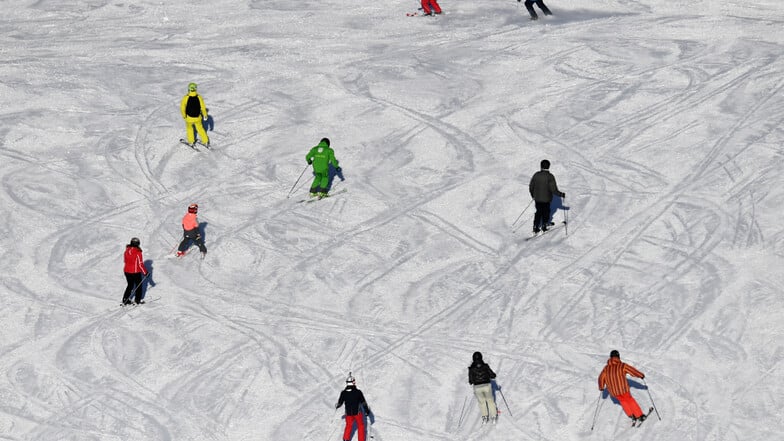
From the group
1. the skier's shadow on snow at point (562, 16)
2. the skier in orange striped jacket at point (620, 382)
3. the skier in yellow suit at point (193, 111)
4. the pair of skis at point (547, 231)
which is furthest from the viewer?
the skier's shadow on snow at point (562, 16)

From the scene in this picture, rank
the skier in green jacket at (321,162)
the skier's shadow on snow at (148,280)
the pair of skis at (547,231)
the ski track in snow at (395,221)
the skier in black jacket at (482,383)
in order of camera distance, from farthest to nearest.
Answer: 1. the skier in green jacket at (321,162)
2. the pair of skis at (547,231)
3. the skier's shadow on snow at (148,280)
4. the ski track in snow at (395,221)
5. the skier in black jacket at (482,383)

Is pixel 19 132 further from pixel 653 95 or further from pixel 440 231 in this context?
pixel 653 95

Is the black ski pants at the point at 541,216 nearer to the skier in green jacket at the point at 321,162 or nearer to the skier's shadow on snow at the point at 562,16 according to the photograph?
the skier in green jacket at the point at 321,162

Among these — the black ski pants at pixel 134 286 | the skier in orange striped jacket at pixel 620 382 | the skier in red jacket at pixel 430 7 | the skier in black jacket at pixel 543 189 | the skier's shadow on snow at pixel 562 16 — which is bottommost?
the skier in orange striped jacket at pixel 620 382

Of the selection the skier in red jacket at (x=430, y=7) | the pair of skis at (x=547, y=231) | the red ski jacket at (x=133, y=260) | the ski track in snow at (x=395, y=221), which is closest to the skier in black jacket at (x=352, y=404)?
the ski track in snow at (x=395, y=221)

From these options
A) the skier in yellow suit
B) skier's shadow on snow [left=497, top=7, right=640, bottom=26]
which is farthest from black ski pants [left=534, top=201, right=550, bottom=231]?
skier's shadow on snow [left=497, top=7, right=640, bottom=26]

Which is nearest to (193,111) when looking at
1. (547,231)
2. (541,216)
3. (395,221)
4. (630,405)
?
(395,221)

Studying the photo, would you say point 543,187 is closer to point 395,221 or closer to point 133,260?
point 395,221
